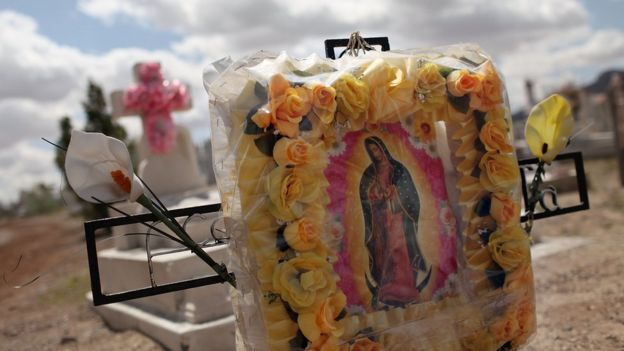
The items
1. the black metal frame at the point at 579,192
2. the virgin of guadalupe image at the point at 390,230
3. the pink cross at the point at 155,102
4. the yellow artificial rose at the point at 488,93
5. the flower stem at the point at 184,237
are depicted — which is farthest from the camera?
the pink cross at the point at 155,102

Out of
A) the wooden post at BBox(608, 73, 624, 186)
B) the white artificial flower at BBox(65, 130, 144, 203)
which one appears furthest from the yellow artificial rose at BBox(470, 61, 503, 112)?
the wooden post at BBox(608, 73, 624, 186)

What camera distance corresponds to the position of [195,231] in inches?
156

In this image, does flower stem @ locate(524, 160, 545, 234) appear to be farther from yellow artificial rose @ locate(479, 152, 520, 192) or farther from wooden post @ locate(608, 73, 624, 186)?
wooden post @ locate(608, 73, 624, 186)

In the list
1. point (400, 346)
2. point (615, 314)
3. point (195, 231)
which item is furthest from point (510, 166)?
point (195, 231)

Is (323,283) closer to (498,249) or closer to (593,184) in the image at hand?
(498,249)

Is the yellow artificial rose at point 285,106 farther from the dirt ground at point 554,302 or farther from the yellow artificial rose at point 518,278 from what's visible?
the yellow artificial rose at point 518,278

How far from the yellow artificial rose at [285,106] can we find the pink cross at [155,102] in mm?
3581

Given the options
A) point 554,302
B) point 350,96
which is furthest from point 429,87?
point 554,302

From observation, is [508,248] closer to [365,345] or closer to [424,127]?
[424,127]

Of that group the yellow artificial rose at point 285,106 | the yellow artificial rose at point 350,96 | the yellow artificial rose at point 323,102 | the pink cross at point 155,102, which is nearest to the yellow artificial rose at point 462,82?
the yellow artificial rose at point 350,96

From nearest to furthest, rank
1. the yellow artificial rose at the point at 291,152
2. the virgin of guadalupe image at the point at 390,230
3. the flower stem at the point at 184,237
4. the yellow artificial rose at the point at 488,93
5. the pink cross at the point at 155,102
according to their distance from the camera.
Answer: the yellow artificial rose at the point at 291,152, the flower stem at the point at 184,237, the virgin of guadalupe image at the point at 390,230, the yellow artificial rose at the point at 488,93, the pink cross at the point at 155,102

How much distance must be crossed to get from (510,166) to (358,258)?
78cm

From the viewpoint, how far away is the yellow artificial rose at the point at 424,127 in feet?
7.20

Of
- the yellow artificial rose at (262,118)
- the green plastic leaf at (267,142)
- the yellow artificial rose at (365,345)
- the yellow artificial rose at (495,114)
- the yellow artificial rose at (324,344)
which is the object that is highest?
the yellow artificial rose at (262,118)
